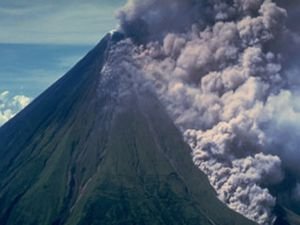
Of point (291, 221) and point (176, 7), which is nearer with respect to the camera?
point (291, 221)

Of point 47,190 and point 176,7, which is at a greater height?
point 176,7

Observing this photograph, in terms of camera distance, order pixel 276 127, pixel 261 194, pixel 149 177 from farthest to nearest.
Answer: pixel 149 177, pixel 276 127, pixel 261 194

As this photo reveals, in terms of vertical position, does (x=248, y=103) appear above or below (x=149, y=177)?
above

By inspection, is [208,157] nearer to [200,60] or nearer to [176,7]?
[200,60]

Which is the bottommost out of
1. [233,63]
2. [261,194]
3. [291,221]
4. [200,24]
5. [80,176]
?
[291,221]

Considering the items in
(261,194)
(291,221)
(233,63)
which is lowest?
(291,221)

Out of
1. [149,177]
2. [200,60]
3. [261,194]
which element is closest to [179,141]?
[149,177]

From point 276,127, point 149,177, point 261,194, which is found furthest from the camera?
point 149,177

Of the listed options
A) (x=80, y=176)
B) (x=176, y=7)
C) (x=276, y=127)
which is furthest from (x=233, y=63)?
(x=80, y=176)

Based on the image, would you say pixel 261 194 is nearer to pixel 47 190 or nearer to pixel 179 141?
pixel 179 141
